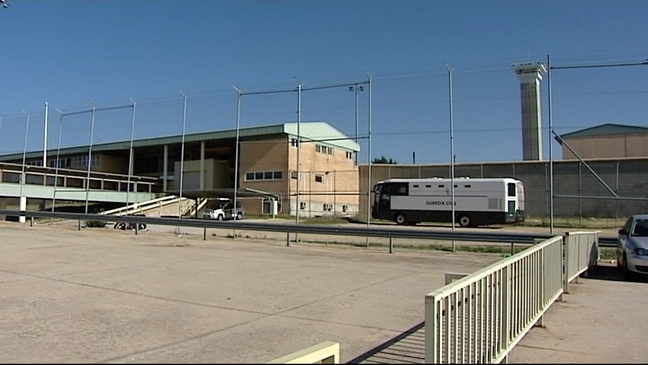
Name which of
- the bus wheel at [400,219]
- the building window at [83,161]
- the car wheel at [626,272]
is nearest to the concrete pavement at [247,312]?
the car wheel at [626,272]

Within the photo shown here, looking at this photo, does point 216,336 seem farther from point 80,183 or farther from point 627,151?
point 80,183

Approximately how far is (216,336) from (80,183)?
47257mm

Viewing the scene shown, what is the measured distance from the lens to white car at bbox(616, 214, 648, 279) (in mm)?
11930

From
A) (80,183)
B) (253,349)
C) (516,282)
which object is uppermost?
(80,183)

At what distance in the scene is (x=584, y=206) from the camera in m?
37.4

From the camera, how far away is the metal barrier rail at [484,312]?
402 cm

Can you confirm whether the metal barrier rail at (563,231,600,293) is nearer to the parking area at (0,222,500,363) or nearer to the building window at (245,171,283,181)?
the parking area at (0,222,500,363)

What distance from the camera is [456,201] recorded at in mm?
36469

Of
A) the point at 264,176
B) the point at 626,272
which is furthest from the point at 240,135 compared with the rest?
the point at 626,272

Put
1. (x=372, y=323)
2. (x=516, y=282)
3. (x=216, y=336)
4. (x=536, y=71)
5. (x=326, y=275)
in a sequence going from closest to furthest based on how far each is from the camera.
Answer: (x=516, y=282) → (x=216, y=336) → (x=372, y=323) → (x=326, y=275) → (x=536, y=71)

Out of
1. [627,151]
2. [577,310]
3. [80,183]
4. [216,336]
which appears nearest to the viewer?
[216,336]

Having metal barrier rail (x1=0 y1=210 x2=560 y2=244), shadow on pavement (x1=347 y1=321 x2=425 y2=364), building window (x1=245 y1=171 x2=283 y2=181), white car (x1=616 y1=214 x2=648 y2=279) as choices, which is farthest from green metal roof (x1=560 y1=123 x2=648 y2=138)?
building window (x1=245 y1=171 x2=283 y2=181)

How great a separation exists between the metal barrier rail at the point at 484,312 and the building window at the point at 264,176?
42227 millimetres

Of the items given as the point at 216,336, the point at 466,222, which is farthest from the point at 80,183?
the point at 216,336
